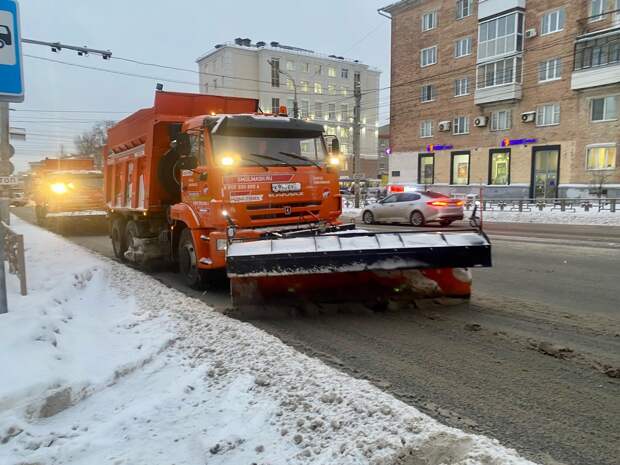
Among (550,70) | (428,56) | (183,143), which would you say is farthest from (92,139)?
(183,143)

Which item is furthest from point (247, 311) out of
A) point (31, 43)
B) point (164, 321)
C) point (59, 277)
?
point (31, 43)

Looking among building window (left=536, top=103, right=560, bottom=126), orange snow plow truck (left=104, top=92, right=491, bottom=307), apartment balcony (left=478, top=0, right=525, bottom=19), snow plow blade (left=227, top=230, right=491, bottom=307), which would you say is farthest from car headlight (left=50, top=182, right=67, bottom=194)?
apartment balcony (left=478, top=0, right=525, bottom=19)

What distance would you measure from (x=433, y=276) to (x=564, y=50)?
111 ft

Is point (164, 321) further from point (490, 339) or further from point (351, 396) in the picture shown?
point (490, 339)

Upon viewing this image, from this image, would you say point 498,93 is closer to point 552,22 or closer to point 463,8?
point 552,22

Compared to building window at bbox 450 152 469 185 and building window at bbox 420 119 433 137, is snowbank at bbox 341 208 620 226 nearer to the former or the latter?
building window at bbox 450 152 469 185

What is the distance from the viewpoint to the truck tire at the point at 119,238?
36.7ft

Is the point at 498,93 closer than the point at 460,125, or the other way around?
the point at 498,93

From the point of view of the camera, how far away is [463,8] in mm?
A: 39781

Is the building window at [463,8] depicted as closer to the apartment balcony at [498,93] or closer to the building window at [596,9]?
the apartment balcony at [498,93]

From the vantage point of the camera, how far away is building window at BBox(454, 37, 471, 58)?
39.4m

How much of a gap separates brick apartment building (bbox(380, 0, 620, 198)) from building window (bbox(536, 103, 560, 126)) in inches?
2.7

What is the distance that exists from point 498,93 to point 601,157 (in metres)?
8.95

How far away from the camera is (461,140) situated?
130ft
